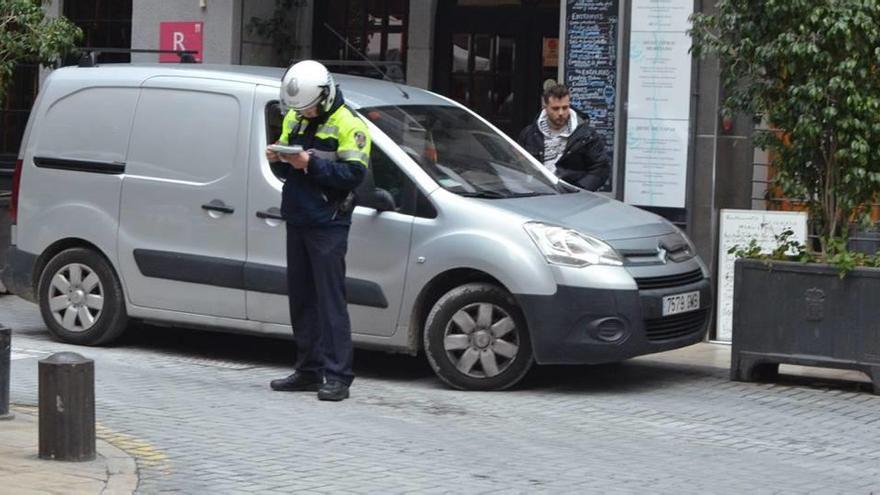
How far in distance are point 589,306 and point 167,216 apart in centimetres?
289

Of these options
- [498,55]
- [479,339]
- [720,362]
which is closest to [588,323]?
[479,339]

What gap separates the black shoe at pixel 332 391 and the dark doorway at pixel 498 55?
Answer: 6834mm

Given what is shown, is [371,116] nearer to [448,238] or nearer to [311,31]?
[448,238]

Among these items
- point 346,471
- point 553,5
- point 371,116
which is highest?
point 553,5

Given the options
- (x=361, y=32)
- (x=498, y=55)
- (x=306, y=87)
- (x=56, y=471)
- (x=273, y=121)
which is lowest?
(x=56, y=471)

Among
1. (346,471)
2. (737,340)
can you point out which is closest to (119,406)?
(346,471)

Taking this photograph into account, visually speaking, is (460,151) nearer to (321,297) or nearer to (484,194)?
(484,194)

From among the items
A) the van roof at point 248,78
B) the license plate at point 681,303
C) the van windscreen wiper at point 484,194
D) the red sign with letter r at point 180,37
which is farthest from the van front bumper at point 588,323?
the red sign with letter r at point 180,37

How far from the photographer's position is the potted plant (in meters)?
10.3

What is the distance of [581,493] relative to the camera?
7.21 m

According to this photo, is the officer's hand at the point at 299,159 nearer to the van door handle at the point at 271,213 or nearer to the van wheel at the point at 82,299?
the van door handle at the point at 271,213

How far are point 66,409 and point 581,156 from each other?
19.1 ft

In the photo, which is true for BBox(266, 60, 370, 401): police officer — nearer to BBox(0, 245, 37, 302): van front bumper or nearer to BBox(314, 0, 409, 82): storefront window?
BBox(0, 245, 37, 302): van front bumper

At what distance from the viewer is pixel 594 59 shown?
13.8m
